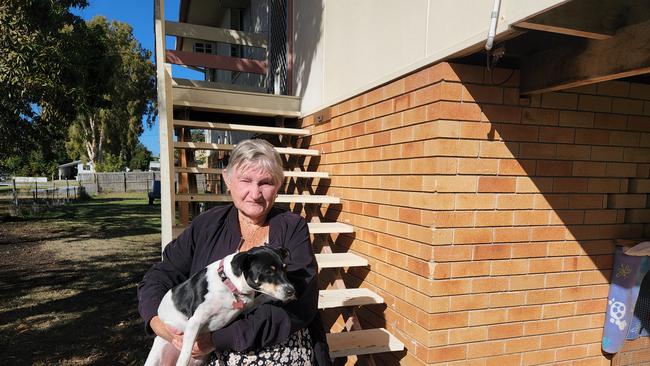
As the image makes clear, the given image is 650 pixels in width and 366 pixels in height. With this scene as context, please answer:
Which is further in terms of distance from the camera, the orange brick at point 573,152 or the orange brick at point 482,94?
the orange brick at point 573,152

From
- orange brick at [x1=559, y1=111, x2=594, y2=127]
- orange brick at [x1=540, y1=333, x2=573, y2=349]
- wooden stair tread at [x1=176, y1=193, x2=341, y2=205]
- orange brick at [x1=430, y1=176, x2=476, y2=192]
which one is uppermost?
orange brick at [x1=559, y1=111, x2=594, y2=127]

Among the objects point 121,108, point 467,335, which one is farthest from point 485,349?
point 121,108

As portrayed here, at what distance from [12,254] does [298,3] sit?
8.27m

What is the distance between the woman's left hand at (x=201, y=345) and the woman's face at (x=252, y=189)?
22.8 inches

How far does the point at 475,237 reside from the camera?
2.23 metres

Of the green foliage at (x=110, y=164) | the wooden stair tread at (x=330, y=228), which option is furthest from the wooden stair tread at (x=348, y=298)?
the green foliage at (x=110, y=164)

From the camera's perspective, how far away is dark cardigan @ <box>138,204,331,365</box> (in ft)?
5.35

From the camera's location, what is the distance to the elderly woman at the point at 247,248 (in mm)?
1641

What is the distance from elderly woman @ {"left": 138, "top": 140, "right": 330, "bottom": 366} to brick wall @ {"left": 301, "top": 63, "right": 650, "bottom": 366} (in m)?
0.82

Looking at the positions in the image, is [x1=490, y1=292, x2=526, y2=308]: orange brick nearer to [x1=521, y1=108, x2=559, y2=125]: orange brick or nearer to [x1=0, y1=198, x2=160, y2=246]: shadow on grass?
[x1=521, y1=108, x2=559, y2=125]: orange brick

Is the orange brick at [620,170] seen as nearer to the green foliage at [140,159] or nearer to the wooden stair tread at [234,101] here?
the wooden stair tread at [234,101]

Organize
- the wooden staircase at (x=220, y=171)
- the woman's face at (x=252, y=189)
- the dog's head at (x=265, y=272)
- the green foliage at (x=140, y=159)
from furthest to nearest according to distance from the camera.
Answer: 1. the green foliage at (x=140, y=159)
2. the wooden staircase at (x=220, y=171)
3. the woman's face at (x=252, y=189)
4. the dog's head at (x=265, y=272)

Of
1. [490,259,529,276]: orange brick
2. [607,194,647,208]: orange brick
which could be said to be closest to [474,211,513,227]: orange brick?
[490,259,529,276]: orange brick

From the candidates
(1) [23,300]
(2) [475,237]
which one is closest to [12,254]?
(1) [23,300]
